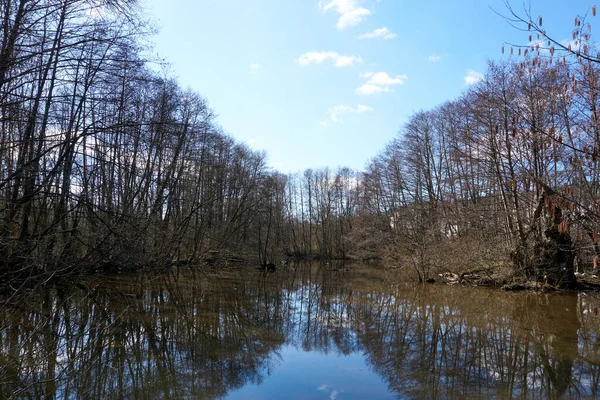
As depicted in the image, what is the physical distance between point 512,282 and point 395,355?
13749mm

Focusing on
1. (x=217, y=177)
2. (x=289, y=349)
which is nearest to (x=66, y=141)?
(x=289, y=349)

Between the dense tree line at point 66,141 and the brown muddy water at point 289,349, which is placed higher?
the dense tree line at point 66,141

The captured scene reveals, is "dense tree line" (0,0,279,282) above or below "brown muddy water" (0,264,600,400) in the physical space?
above

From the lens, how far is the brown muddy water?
6.13m

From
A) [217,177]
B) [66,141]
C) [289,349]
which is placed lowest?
[289,349]

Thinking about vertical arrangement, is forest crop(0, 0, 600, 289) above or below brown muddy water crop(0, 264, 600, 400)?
above

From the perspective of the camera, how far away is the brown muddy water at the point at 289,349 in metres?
6.13

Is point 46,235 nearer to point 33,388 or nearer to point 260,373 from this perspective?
point 33,388

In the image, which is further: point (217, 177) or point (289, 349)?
point (217, 177)

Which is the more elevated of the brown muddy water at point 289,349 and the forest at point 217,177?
the forest at point 217,177

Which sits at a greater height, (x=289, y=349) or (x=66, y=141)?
(x=66, y=141)

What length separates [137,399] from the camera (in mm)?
5555

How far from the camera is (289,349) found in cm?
862

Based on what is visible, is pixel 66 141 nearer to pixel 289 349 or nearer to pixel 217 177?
pixel 289 349
